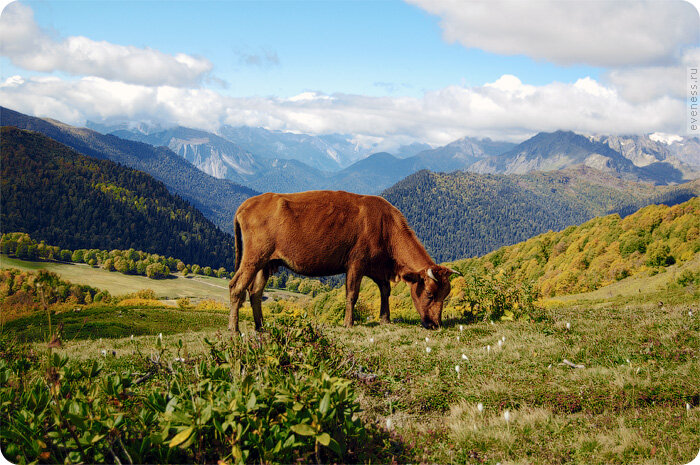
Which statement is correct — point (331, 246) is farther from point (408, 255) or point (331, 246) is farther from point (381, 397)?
point (381, 397)

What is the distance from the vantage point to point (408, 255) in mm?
12922

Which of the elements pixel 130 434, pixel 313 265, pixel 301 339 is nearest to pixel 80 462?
pixel 130 434

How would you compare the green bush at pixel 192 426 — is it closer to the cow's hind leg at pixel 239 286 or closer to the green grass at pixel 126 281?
the cow's hind leg at pixel 239 286

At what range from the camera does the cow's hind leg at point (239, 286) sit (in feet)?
39.9

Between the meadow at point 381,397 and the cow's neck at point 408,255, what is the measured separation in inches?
88.0

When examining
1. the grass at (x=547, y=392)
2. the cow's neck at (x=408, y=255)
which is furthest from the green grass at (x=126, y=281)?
the grass at (x=547, y=392)

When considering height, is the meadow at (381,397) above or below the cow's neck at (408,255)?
below

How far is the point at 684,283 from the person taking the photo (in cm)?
2120

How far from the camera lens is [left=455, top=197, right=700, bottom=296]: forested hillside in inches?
1328

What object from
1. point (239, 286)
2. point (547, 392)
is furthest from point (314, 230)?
point (547, 392)

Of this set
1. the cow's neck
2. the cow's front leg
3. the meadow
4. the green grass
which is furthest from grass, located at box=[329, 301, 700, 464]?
the green grass

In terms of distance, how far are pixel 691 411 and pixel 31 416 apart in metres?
8.13

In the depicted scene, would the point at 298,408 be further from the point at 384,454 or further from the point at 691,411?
the point at 691,411

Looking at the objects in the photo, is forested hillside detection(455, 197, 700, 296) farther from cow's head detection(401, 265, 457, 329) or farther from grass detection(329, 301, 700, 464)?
grass detection(329, 301, 700, 464)
